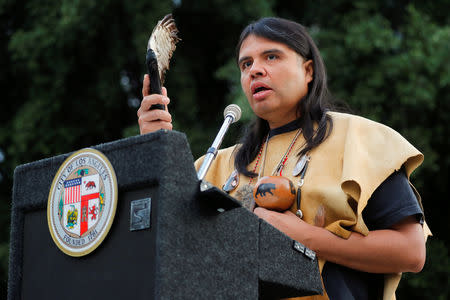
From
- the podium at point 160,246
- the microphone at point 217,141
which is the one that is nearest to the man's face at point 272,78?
the microphone at point 217,141

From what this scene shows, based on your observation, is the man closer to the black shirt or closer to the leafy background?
the black shirt

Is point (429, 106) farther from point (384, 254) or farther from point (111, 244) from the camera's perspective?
point (111, 244)

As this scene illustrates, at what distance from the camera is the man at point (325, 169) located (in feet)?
6.02

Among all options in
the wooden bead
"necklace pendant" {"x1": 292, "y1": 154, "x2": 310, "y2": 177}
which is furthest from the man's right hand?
"necklace pendant" {"x1": 292, "y1": 154, "x2": 310, "y2": 177}

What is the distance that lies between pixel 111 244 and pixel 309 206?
2.73ft

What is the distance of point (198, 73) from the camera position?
8.47m

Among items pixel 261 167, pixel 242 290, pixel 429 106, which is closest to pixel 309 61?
pixel 261 167

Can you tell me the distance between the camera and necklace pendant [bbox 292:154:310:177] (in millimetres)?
2070

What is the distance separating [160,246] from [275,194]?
2.61ft

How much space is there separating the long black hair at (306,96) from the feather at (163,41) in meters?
0.61

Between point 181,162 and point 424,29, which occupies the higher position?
point 424,29

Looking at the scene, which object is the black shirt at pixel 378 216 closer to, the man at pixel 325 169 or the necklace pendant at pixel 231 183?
the man at pixel 325 169

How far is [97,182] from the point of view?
1355mm

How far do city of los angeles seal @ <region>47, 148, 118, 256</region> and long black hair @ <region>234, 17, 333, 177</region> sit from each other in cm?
98
